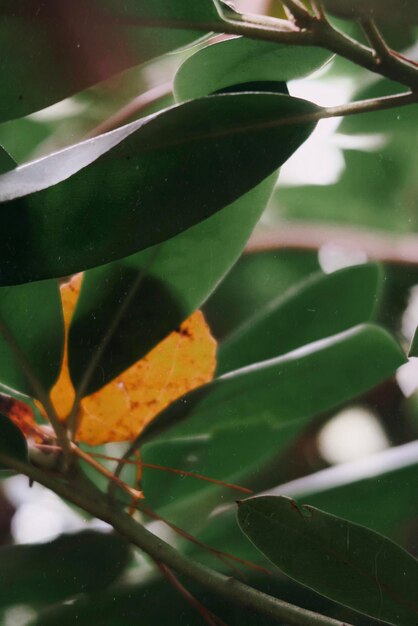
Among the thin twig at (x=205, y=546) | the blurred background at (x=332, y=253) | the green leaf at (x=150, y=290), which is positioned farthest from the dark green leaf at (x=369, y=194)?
the thin twig at (x=205, y=546)

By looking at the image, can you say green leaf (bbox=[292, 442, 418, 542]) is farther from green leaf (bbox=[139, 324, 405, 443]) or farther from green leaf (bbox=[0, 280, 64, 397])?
green leaf (bbox=[0, 280, 64, 397])

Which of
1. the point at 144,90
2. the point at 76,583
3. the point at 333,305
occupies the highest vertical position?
the point at 144,90

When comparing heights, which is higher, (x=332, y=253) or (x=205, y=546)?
(x=332, y=253)

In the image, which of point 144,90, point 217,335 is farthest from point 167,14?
point 217,335

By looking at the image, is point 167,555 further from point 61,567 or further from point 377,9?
point 377,9

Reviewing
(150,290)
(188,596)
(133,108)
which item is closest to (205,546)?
(188,596)

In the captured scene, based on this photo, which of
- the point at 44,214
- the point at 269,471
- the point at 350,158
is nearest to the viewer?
the point at 44,214

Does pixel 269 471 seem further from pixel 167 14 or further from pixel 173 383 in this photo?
pixel 167 14
